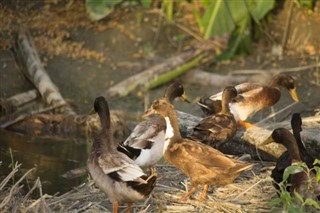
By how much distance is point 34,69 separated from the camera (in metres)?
14.8

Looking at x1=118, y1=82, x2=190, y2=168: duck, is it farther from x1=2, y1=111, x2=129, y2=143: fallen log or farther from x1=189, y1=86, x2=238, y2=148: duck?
x1=2, y1=111, x2=129, y2=143: fallen log

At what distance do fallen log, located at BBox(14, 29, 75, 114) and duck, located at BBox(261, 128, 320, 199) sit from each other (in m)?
5.68

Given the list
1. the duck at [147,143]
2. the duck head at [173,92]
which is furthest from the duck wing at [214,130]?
the duck head at [173,92]

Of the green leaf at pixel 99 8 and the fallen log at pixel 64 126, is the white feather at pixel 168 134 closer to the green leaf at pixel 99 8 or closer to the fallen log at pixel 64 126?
the fallen log at pixel 64 126

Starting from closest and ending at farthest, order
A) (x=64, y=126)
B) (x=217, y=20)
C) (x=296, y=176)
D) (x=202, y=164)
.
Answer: (x=296, y=176)
(x=202, y=164)
(x=64, y=126)
(x=217, y=20)

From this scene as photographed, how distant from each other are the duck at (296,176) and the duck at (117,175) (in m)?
1.24

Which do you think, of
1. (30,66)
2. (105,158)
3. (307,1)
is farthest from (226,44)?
(105,158)

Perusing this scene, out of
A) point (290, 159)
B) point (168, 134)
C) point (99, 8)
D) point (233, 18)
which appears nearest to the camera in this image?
point (290, 159)

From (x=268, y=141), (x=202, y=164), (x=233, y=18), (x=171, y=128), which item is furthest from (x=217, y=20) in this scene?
(x=202, y=164)

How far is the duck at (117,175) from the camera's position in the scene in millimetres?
7695

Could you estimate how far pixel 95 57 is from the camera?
52.6 ft

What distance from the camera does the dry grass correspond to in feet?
27.0

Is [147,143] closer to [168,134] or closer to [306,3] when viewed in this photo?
[168,134]

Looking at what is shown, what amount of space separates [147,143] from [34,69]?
6.05m
